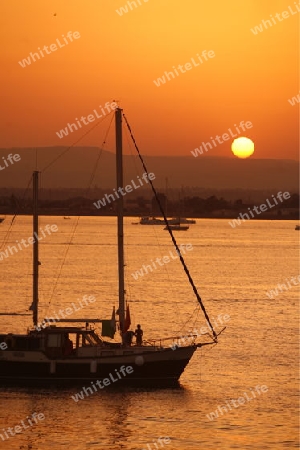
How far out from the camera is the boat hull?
47.7 m

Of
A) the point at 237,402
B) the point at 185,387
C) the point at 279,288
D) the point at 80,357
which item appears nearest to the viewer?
the point at 80,357

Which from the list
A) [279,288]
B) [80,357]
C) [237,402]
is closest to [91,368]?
[80,357]

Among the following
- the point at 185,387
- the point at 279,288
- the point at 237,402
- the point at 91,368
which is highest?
the point at 279,288

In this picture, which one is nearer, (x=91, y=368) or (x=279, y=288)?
(x=91, y=368)

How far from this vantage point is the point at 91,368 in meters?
47.7

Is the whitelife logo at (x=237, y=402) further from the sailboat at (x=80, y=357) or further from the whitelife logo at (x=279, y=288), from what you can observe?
the whitelife logo at (x=279, y=288)

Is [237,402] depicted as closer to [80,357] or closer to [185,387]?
[185,387]

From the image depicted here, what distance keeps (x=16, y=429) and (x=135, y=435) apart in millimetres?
4843

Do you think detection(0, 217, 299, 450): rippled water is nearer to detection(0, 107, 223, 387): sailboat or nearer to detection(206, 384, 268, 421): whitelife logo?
detection(206, 384, 268, 421): whitelife logo

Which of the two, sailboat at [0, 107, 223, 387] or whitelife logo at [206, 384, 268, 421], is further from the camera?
sailboat at [0, 107, 223, 387]

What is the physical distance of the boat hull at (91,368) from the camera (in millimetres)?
47656

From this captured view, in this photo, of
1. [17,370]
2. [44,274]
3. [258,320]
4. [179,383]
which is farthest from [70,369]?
[44,274]

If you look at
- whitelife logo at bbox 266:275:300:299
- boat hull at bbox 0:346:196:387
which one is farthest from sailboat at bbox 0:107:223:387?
whitelife logo at bbox 266:275:300:299

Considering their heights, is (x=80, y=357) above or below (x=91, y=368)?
above
